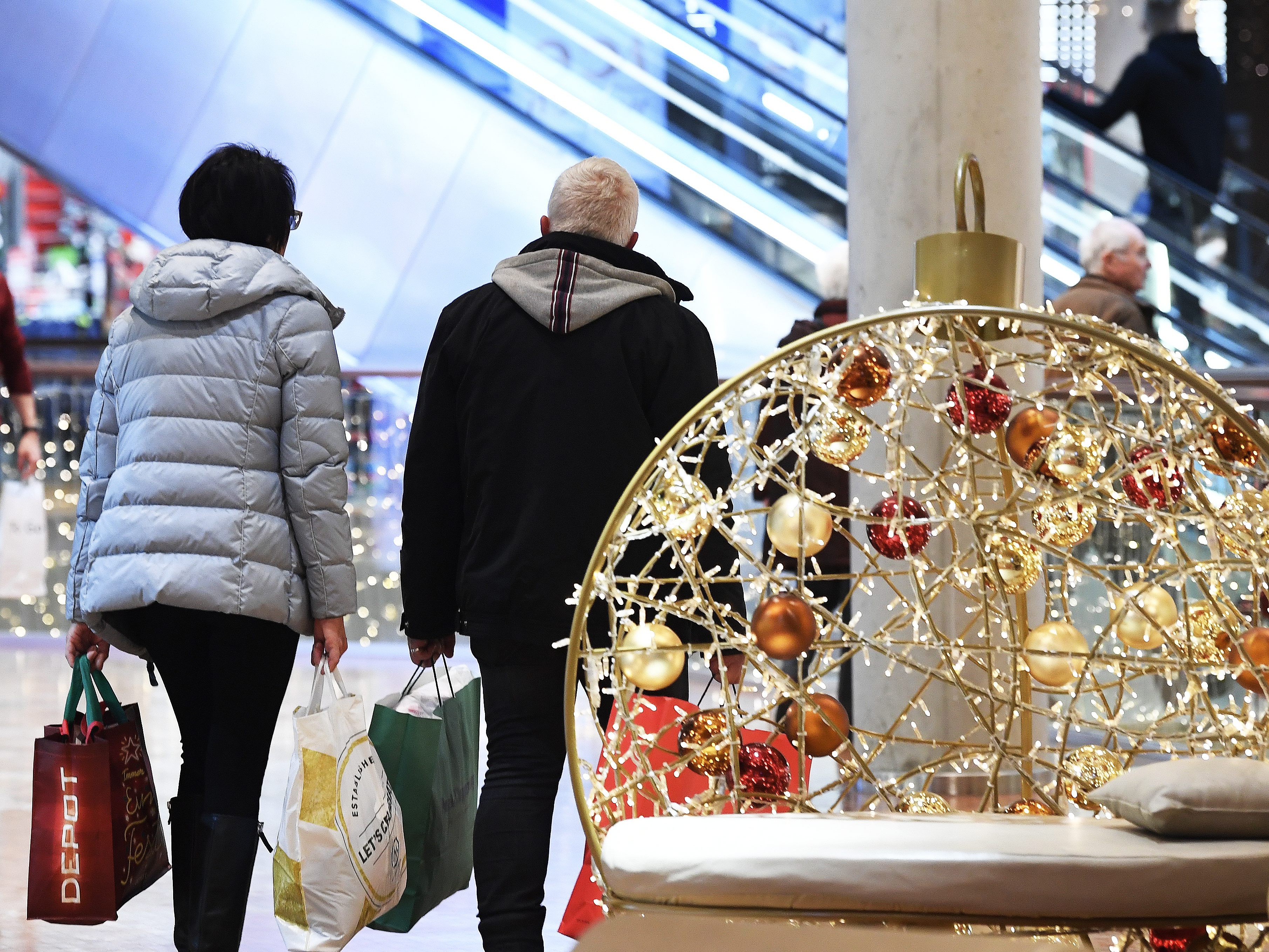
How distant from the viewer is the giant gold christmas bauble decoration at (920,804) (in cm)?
226

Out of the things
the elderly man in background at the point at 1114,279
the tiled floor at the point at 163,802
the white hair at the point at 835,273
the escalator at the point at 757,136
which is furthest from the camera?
the escalator at the point at 757,136

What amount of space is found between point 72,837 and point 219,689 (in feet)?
1.05

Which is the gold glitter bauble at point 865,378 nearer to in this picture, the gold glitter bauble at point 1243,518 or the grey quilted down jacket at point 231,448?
the gold glitter bauble at point 1243,518

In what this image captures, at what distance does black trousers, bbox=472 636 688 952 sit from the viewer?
7.41ft

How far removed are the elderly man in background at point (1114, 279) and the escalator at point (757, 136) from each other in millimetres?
2178

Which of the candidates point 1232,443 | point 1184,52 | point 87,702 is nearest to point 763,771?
point 1232,443

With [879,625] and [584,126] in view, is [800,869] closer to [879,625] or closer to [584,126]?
[879,625]

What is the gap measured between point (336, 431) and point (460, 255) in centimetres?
670

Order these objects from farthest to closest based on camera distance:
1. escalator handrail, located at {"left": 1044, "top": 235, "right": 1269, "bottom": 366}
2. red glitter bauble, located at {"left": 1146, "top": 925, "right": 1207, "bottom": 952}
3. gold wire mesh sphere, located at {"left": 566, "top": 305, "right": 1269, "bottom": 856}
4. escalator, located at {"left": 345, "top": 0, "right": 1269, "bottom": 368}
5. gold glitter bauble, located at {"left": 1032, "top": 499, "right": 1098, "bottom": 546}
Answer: escalator, located at {"left": 345, "top": 0, "right": 1269, "bottom": 368}
escalator handrail, located at {"left": 1044, "top": 235, "right": 1269, "bottom": 366}
gold glitter bauble, located at {"left": 1032, "top": 499, "right": 1098, "bottom": 546}
gold wire mesh sphere, located at {"left": 566, "top": 305, "right": 1269, "bottom": 856}
red glitter bauble, located at {"left": 1146, "top": 925, "right": 1207, "bottom": 952}

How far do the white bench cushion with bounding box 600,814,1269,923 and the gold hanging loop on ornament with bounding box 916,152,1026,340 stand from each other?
0.66 meters

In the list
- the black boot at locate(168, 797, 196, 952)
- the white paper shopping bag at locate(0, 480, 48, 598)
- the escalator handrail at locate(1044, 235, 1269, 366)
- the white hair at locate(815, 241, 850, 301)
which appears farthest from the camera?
the escalator handrail at locate(1044, 235, 1269, 366)

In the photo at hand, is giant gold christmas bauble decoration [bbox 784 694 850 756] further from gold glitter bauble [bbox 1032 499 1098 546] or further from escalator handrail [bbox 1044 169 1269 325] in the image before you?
escalator handrail [bbox 1044 169 1269 325]

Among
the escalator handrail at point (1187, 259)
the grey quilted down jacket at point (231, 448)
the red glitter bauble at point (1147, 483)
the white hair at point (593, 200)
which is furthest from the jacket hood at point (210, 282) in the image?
the escalator handrail at point (1187, 259)

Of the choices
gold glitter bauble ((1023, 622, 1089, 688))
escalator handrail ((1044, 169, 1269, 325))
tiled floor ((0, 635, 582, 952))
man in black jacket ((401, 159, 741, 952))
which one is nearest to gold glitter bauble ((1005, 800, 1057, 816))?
gold glitter bauble ((1023, 622, 1089, 688))
